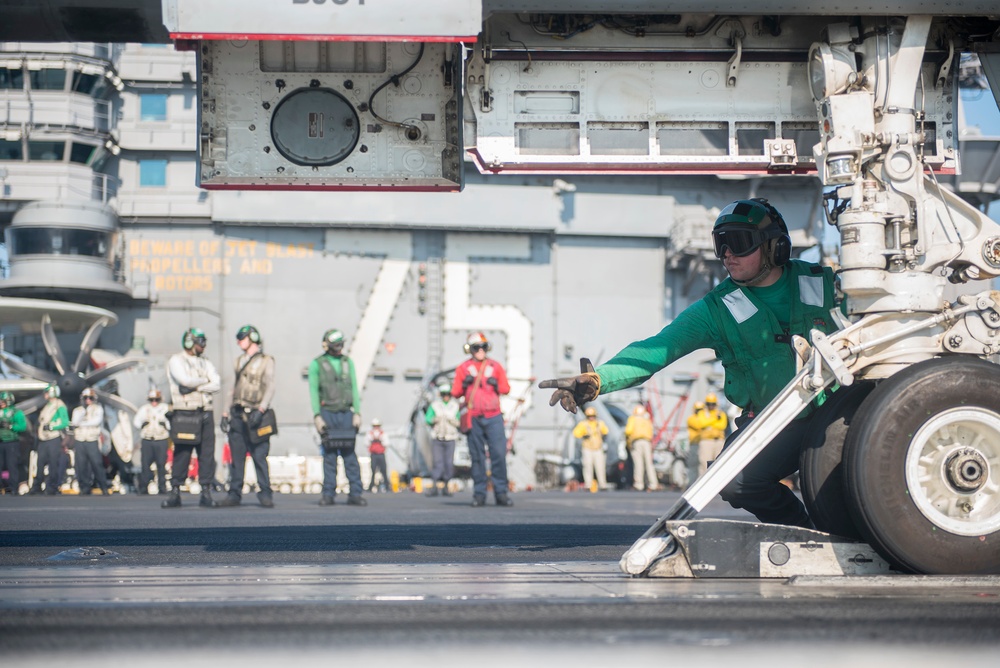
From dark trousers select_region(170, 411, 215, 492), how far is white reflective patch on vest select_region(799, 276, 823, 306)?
969cm

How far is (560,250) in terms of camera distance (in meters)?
30.9

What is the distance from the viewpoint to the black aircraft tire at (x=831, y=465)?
4496 mm

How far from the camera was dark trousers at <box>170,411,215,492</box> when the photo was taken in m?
13.2

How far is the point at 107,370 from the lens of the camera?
2719 cm

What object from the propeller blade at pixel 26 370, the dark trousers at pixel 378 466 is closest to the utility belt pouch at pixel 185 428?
the dark trousers at pixel 378 466

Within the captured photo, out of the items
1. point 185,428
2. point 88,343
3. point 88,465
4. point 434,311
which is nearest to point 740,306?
point 185,428

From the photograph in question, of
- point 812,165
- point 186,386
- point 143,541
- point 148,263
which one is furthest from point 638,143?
point 148,263

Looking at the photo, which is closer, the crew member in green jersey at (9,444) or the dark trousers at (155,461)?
the dark trousers at (155,461)

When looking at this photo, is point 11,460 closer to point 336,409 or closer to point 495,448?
point 336,409

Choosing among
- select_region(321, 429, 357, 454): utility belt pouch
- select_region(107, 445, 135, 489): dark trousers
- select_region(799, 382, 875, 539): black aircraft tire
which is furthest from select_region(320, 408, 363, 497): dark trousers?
select_region(107, 445, 135, 489): dark trousers

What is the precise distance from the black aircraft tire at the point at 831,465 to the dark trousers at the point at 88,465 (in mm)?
19067

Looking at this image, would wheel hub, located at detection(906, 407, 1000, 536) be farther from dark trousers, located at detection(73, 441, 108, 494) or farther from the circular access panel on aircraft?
dark trousers, located at detection(73, 441, 108, 494)

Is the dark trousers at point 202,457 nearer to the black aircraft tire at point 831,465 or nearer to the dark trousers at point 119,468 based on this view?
the black aircraft tire at point 831,465

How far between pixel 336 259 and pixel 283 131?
24665 mm
